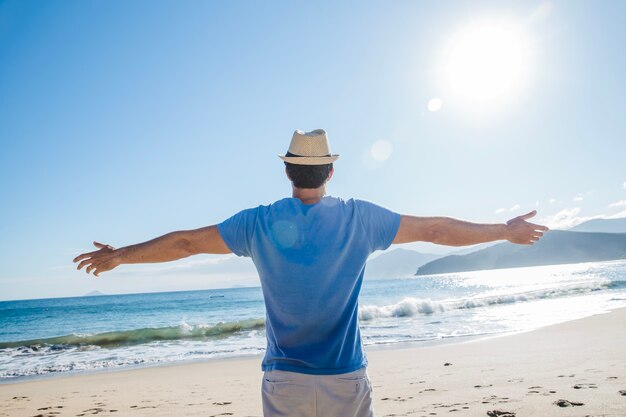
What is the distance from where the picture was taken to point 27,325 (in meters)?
37.4

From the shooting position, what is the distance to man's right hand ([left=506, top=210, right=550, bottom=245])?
8.02 feet

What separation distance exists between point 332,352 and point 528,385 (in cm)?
522

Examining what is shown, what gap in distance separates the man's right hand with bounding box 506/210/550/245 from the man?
599mm

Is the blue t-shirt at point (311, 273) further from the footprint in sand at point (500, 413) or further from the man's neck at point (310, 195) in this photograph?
the footprint in sand at point (500, 413)

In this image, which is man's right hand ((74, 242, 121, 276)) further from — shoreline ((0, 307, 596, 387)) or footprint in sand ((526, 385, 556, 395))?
shoreline ((0, 307, 596, 387))

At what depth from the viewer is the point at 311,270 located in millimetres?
1958

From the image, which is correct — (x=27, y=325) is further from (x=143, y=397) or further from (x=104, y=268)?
(x=104, y=268)

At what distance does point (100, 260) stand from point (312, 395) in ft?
4.06

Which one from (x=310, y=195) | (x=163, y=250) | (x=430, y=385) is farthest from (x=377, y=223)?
(x=430, y=385)

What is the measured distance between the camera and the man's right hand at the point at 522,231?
96.2 inches

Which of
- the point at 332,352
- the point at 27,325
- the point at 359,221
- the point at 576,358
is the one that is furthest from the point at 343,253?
the point at 27,325

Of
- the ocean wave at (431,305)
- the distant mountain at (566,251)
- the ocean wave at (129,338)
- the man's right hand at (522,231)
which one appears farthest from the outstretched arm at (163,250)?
the distant mountain at (566,251)

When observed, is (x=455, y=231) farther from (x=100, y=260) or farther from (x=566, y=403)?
(x=566, y=403)

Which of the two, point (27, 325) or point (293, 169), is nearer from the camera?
point (293, 169)
